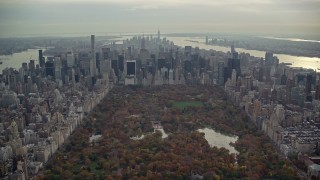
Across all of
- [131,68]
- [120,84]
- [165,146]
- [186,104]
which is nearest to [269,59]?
[131,68]

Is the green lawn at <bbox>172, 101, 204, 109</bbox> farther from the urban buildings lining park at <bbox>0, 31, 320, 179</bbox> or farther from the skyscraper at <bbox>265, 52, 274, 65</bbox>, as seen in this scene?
the skyscraper at <bbox>265, 52, 274, 65</bbox>

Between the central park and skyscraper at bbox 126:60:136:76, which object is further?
skyscraper at bbox 126:60:136:76

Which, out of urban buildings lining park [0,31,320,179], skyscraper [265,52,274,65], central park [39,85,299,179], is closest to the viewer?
central park [39,85,299,179]

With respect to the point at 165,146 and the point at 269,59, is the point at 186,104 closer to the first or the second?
the point at 165,146

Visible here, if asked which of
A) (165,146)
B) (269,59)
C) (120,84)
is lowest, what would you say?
(165,146)

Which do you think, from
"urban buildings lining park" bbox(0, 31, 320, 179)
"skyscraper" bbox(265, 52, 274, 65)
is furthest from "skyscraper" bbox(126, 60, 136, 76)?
"skyscraper" bbox(265, 52, 274, 65)

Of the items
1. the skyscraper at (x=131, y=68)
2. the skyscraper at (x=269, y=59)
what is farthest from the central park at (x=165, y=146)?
the skyscraper at (x=269, y=59)

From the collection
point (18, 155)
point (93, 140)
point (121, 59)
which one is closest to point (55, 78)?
point (121, 59)
